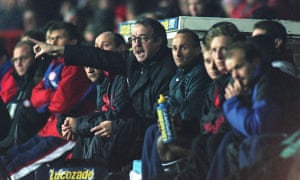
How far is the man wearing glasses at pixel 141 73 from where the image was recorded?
9383 mm

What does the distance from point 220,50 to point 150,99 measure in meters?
1.27

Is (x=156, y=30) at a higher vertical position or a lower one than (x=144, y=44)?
higher

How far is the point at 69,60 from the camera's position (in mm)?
9836

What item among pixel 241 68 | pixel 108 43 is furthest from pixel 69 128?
pixel 241 68

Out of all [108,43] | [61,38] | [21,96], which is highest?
[61,38]

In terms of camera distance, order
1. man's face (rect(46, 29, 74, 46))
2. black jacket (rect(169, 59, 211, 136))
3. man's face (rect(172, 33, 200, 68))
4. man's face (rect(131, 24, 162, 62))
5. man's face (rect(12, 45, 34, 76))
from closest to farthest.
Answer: black jacket (rect(169, 59, 211, 136)), man's face (rect(172, 33, 200, 68)), man's face (rect(131, 24, 162, 62)), man's face (rect(46, 29, 74, 46)), man's face (rect(12, 45, 34, 76))

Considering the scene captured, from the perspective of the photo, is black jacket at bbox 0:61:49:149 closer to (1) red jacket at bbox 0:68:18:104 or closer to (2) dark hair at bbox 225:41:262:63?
(1) red jacket at bbox 0:68:18:104

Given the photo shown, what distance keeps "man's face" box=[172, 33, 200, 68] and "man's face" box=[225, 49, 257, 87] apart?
1.32m

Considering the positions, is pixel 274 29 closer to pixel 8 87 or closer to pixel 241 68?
pixel 241 68

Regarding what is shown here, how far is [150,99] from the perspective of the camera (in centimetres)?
940

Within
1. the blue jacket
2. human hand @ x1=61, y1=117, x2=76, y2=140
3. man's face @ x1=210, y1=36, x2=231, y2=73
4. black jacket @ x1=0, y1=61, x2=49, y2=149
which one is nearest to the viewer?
the blue jacket

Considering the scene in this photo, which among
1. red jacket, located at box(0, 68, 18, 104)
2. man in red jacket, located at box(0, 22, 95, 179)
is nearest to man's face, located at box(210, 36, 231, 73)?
man in red jacket, located at box(0, 22, 95, 179)

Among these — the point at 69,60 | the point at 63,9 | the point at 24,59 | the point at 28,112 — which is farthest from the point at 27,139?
the point at 63,9

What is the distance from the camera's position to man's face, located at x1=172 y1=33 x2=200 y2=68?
9.16m
